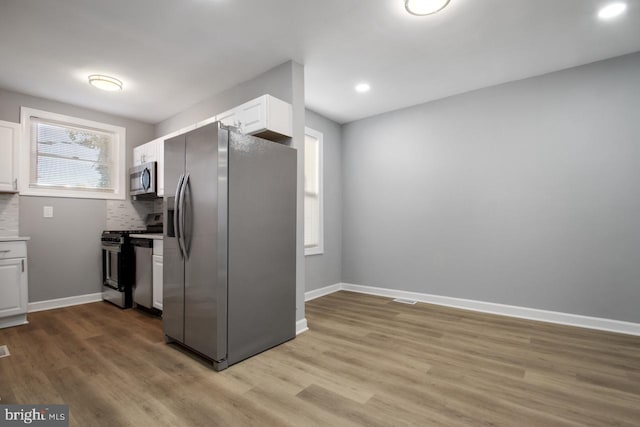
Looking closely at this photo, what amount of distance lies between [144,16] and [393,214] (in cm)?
344

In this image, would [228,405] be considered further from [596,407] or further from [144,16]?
[144,16]

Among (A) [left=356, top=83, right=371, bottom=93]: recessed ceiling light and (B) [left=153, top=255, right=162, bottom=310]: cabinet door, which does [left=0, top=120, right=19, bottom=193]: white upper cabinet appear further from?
(A) [left=356, top=83, right=371, bottom=93]: recessed ceiling light

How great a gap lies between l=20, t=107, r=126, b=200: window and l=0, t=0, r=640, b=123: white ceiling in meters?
0.45

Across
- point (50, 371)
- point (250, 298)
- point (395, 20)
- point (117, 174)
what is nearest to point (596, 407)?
point (250, 298)

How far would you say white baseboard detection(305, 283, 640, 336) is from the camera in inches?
112

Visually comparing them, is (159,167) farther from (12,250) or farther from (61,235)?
(12,250)

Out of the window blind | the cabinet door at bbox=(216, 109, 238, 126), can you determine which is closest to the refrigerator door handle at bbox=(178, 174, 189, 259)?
the cabinet door at bbox=(216, 109, 238, 126)

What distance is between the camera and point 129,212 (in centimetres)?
446

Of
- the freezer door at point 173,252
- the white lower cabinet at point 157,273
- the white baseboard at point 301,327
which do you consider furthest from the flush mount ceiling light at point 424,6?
the white lower cabinet at point 157,273

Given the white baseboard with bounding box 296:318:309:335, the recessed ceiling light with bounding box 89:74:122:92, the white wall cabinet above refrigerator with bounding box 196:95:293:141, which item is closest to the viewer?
the white wall cabinet above refrigerator with bounding box 196:95:293:141

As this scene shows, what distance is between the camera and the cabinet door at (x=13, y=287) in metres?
2.99

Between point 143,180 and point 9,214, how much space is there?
4.64 feet

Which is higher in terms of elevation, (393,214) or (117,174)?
(117,174)

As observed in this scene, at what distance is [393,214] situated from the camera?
14.0 feet
